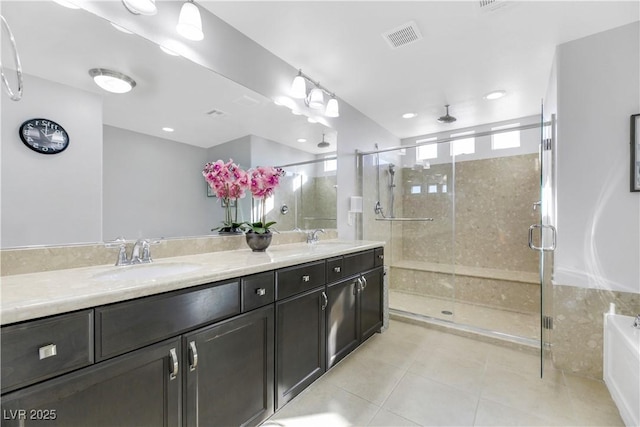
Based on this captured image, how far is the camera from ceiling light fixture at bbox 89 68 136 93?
130cm

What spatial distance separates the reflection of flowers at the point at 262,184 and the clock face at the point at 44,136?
3.27 feet

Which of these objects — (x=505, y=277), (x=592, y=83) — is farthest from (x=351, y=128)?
(x=505, y=277)

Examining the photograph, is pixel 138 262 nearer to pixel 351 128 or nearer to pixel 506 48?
pixel 351 128

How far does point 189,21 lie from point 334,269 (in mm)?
1707

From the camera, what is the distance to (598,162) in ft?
6.15

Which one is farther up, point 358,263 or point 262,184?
point 262,184

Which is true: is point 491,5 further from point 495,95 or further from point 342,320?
point 342,320

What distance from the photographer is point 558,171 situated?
2014 mm

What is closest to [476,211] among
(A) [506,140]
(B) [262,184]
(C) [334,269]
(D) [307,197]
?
(A) [506,140]

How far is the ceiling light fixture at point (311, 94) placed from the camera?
2.22 meters

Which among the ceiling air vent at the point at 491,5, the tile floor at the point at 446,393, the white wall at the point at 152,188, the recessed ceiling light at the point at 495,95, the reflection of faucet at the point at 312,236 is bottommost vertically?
the tile floor at the point at 446,393

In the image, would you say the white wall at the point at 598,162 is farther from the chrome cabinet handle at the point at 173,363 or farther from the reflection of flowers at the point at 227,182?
the chrome cabinet handle at the point at 173,363

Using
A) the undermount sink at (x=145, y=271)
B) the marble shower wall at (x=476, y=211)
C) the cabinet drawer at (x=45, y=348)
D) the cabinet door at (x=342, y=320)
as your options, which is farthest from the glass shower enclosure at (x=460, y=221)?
the cabinet drawer at (x=45, y=348)

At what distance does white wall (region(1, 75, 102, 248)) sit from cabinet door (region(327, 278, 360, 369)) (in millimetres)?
1420
